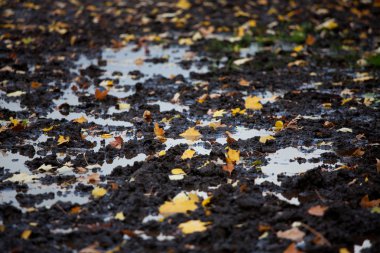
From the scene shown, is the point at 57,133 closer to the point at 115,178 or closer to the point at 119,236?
the point at 115,178

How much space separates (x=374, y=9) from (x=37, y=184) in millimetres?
8879

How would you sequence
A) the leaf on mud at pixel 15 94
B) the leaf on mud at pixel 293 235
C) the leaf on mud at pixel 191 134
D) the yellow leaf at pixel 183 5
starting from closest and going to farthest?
the leaf on mud at pixel 293 235 < the leaf on mud at pixel 191 134 < the leaf on mud at pixel 15 94 < the yellow leaf at pixel 183 5

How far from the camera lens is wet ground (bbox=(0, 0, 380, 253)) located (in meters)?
3.04

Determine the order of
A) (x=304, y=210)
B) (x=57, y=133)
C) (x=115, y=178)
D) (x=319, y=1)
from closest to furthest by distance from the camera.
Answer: (x=304, y=210), (x=115, y=178), (x=57, y=133), (x=319, y=1)

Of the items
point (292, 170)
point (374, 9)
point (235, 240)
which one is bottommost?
point (374, 9)

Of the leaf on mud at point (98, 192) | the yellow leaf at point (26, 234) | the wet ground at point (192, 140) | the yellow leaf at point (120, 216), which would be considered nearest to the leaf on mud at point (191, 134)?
the wet ground at point (192, 140)

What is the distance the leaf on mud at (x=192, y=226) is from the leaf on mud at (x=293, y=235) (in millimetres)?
412

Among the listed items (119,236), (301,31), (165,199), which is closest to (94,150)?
(165,199)

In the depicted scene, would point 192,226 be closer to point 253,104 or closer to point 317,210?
point 317,210

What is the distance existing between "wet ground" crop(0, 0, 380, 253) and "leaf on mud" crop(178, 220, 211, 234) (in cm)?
1

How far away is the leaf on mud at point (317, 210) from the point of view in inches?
123

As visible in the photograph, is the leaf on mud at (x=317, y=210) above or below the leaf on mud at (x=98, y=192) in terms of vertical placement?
below

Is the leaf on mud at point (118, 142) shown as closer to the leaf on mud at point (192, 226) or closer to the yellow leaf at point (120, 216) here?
the yellow leaf at point (120, 216)

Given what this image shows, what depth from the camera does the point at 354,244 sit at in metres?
2.94
